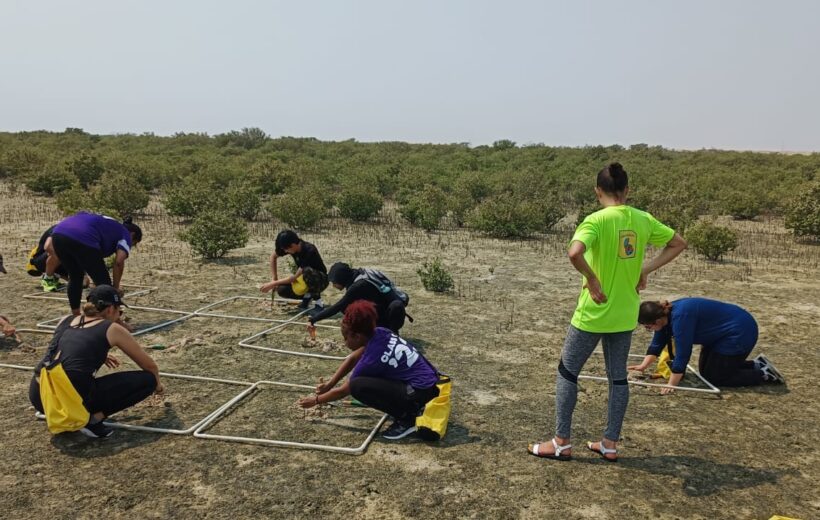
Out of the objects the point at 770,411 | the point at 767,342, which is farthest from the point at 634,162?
the point at 770,411

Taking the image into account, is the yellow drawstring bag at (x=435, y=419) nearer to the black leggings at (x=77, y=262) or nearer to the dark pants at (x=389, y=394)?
the dark pants at (x=389, y=394)

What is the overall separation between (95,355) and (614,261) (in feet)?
10.8

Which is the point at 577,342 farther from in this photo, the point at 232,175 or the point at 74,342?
the point at 232,175

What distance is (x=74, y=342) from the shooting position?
145 inches

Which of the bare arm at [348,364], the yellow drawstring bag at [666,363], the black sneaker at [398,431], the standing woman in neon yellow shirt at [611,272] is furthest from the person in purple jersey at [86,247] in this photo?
the yellow drawstring bag at [666,363]

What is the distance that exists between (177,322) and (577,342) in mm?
4801

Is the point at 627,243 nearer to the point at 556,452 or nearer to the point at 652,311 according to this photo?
the point at 556,452

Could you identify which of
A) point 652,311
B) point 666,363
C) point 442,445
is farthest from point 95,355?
point 666,363

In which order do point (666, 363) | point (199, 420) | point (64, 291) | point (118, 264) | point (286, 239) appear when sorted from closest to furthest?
point (199, 420)
point (666, 363)
point (118, 264)
point (286, 239)
point (64, 291)

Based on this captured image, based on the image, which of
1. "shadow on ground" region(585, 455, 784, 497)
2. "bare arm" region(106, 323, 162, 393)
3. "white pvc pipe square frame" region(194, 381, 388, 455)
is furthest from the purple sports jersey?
"shadow on ground" region(585, 455, 784, 497)

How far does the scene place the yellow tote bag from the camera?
3.63 meters

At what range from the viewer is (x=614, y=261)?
335cm

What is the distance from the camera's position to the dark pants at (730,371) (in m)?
4.97

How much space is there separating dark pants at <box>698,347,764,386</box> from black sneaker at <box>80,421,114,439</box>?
4.81m
